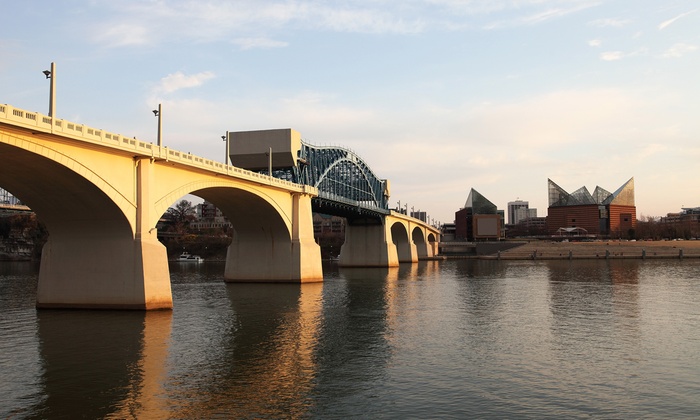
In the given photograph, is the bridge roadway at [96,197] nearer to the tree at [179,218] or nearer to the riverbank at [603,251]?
the riverbank at [603,251]

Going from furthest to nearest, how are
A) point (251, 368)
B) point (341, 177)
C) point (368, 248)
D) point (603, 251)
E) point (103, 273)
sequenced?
point (603, 251)
point (368, 248)
point (341, 177)
point (103, 273)
point (251, 368)

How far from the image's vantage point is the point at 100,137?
32.2 metres

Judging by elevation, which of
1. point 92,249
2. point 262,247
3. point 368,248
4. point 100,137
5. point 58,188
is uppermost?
point 100,137

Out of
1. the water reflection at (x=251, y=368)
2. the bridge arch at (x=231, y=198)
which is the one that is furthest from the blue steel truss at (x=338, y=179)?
the water reflection at (x=251, y=368)

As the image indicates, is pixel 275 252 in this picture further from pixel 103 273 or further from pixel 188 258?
pixel 188 258

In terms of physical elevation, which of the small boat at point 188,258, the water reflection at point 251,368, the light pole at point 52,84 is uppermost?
the light pole at point 52,84

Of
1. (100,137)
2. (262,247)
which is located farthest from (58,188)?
(262,247)

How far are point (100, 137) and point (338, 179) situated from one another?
66.5m

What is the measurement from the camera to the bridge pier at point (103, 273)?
115 ft

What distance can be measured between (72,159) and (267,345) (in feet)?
48.1

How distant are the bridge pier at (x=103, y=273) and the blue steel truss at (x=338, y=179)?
38.3 meters

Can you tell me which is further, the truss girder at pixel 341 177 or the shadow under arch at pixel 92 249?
the truss girder at pixel 341 177

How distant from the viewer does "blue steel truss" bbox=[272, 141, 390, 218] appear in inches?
3054

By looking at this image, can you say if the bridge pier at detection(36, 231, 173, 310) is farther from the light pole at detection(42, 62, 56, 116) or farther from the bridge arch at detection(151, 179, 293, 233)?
the light pole at detection(42, 62, 56, 116)
